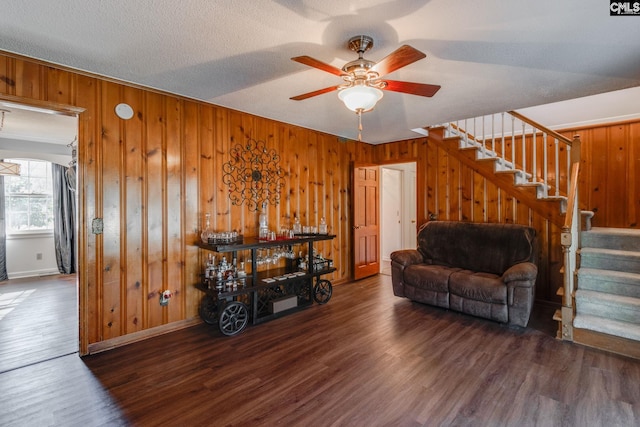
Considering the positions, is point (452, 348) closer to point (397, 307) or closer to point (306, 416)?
point (397, 307)

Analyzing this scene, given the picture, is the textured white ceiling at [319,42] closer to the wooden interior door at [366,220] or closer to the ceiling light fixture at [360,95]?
the ceiling light fixture at [360,95]

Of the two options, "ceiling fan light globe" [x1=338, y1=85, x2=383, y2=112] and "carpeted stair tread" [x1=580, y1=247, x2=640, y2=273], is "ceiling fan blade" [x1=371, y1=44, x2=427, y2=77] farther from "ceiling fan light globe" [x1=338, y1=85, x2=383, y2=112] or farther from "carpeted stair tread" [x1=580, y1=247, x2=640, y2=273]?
"carpeted stair tread" [x1=580, y1=247, x2=640, y2=273]

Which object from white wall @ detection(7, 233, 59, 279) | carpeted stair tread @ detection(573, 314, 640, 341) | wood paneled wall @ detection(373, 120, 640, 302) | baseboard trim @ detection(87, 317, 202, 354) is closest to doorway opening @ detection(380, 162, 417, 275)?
wood paneled wall @ detection(373, 120, 640, 302)

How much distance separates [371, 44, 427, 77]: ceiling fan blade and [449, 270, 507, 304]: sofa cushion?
2719 millimetres

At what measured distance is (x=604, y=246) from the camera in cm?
344

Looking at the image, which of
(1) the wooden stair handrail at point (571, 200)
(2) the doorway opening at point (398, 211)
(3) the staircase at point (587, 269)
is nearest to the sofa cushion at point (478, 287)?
(3) the staircase at point (587, 269)

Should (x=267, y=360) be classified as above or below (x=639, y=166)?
below

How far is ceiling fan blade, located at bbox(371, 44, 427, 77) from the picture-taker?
1.67 m

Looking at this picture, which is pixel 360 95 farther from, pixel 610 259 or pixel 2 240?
pixel 2 240

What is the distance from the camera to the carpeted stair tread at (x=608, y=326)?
104 inches

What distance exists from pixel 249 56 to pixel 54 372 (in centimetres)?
300

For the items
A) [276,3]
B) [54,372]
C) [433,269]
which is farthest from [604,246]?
[54,372]

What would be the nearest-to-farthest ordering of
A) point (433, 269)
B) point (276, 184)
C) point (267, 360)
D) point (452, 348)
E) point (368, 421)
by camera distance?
1. point (368, 421)
2. point (267, 360)
3. point (452, 348)
4. point (433, 269)
5. point (276, 184)

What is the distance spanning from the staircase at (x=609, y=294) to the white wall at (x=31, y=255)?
27.0 ft
